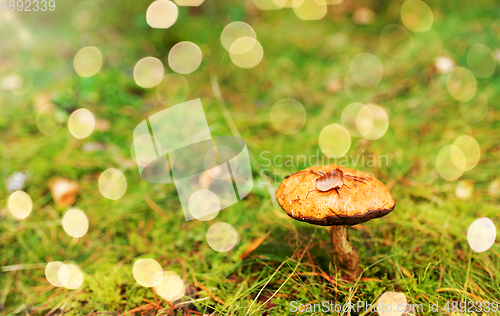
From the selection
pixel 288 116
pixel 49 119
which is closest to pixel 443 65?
pixel 288 116

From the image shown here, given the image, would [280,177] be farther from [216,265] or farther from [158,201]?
[158,201]

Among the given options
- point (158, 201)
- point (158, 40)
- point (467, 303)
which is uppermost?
point (158, 40)

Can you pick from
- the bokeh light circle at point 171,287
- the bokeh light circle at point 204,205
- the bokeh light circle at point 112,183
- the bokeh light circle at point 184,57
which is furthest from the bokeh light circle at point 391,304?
the bokeh light circle at point 184,57

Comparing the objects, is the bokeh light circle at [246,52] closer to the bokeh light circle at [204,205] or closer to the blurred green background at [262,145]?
the blurred green background at [262,145]

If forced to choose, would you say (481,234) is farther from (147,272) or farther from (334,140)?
(147,272)

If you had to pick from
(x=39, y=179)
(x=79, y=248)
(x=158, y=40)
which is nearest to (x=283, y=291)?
(x=79, y=248)

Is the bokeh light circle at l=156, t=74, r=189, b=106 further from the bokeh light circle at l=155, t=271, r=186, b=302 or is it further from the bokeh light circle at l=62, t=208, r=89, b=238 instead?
the bokeh light circle at l=155, t=271, r=186, b=302
